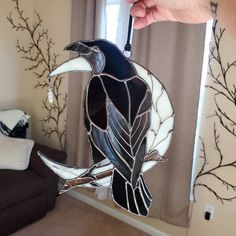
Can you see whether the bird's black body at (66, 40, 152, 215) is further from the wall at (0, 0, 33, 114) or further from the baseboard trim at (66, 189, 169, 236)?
the wall at (0, 0, 33, 114)

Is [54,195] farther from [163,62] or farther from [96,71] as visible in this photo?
[96,71]

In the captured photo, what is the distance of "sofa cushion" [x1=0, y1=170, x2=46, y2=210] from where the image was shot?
6.84 feet

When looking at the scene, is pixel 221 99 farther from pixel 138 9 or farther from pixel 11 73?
pixel 11 73

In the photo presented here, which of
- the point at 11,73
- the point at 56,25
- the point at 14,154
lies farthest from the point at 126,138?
the point at 11,73

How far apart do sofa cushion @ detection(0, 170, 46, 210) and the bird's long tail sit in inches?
59.9

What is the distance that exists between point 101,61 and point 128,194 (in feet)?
1.38

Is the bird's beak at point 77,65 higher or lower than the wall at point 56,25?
lower

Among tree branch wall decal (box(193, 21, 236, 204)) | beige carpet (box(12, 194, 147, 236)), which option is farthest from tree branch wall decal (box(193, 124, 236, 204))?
beige carpet (box(12, 194, 147, 236))

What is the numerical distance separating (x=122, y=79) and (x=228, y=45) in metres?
1.31

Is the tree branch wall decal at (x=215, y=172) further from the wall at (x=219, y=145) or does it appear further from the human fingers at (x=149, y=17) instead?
the human fingers at (x=149, y=17)

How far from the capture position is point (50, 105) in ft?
9.62

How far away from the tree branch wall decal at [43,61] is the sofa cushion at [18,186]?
2.04 ft

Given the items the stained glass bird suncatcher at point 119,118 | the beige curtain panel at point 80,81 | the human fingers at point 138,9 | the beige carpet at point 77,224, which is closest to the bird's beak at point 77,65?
the stained glass bird suncatcher at point 119,118

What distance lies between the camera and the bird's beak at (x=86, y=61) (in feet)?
2.68
